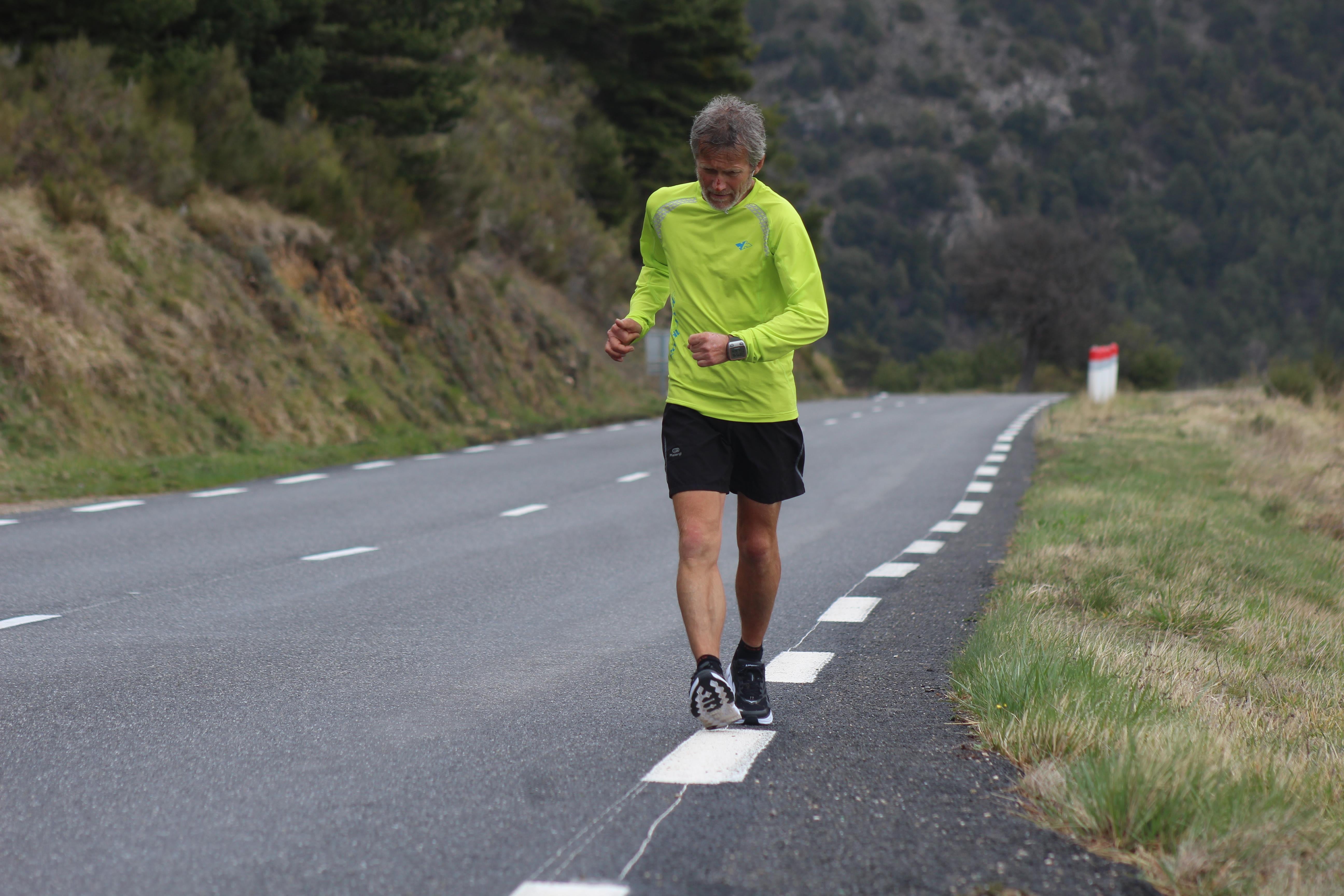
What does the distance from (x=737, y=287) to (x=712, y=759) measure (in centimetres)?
146

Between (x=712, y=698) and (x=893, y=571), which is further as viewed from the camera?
(x=893, y=571)

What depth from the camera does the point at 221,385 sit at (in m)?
17.1

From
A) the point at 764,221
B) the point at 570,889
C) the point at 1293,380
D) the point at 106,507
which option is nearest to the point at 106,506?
the point at 106,507

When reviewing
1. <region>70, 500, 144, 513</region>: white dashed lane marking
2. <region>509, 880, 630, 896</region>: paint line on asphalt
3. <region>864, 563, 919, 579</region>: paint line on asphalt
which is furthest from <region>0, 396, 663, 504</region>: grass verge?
<region>509, 880, 630, 896</region>: paint line on asphalt

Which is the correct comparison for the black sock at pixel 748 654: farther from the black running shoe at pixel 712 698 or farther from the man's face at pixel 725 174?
the man's face at pixel 725 174

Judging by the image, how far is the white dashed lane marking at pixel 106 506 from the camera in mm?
10922

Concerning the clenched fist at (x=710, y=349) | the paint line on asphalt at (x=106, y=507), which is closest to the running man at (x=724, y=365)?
the clenched fist at (x=710, y=349)

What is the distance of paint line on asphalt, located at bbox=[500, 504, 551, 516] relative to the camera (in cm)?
1129

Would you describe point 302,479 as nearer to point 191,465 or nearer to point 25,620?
point 191,465

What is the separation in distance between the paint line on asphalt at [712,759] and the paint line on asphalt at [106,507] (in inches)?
308

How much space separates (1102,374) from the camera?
28.6m

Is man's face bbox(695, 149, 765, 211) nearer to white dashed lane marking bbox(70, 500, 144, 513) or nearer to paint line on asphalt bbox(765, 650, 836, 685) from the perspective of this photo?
paint line on asphalt bbox(765, 650, 836, 685)

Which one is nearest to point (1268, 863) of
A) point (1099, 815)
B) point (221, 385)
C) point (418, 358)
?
point (1099, 815)

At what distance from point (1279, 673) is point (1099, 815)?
2449mm
